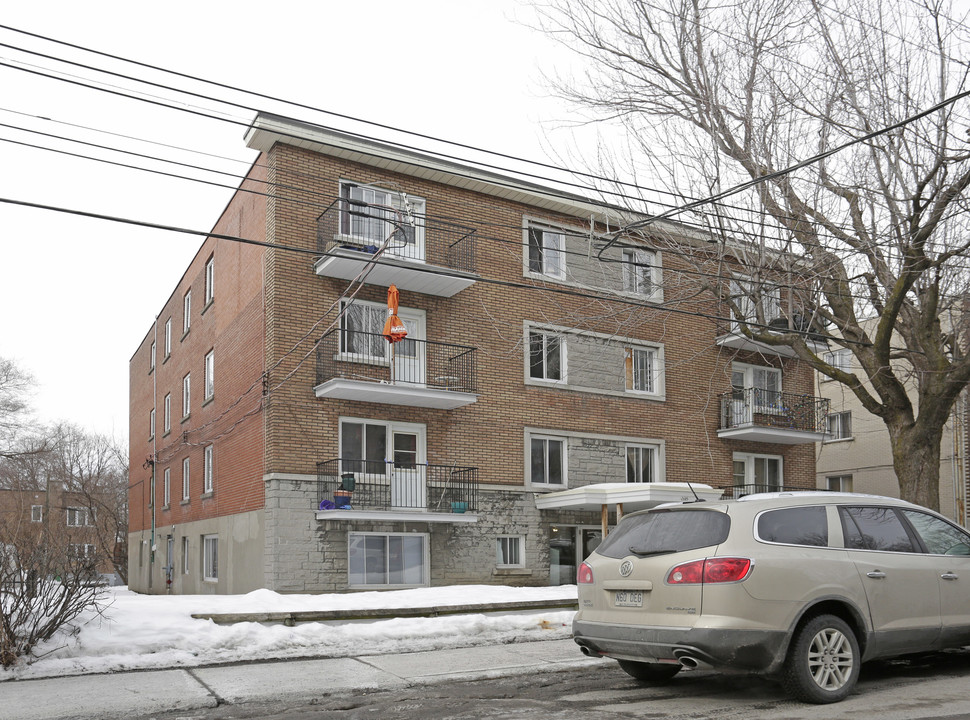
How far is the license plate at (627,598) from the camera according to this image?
7.23m

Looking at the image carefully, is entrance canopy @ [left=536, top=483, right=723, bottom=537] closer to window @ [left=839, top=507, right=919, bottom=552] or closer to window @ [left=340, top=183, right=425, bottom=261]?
window @ [left=340, top=183, right=425, bottom=261]

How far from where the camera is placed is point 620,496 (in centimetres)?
2130

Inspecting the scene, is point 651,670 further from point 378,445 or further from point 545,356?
point 545,356

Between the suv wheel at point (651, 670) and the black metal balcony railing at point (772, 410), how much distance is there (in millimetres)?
18822

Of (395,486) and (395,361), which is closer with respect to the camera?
(395,486)

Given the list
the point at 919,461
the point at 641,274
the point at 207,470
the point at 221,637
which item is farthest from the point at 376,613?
the point at 207,470

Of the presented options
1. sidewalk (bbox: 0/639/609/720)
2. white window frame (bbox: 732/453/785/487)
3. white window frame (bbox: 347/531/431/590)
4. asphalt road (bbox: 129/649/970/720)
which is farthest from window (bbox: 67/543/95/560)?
white window frame (bbox: 732/453/785/487)

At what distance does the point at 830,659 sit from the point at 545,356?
17215 millimetres

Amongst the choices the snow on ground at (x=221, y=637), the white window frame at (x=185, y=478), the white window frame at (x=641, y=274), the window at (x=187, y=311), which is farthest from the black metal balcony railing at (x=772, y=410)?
the window at (x=187, y=311)

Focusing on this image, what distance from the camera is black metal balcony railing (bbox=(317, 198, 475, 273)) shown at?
20578mm

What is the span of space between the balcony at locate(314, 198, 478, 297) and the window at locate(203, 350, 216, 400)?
6770 millimetres

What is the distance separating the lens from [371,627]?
1120 cm

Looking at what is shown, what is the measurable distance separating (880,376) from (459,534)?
389 inches

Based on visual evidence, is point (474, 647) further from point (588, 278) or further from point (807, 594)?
point (588, 278)
